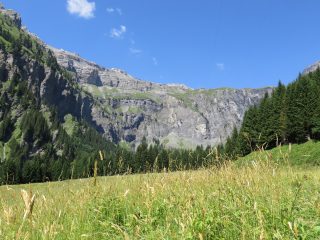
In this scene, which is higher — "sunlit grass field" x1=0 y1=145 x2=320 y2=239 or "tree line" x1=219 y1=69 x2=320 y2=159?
"tree line" x1=219 y1=69 x2=320 y2=159

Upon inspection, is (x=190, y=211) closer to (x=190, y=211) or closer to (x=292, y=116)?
(x=190, y=211)

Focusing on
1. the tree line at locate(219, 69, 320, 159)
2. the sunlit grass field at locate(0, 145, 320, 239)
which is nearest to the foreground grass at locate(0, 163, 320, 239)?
the sunlit grass field at locate(0, 145, 320, 239)

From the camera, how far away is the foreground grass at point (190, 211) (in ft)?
12.9

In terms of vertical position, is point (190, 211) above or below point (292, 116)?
below

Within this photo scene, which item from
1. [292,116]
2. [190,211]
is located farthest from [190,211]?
Result: [292,116]

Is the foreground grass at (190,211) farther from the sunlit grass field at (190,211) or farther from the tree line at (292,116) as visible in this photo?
the tree line at (292,116)

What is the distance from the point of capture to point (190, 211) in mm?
4656

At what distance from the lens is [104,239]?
4543 mm

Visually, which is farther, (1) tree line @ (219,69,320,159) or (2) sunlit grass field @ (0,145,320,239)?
(1) tree line @ (219,69,320,159)

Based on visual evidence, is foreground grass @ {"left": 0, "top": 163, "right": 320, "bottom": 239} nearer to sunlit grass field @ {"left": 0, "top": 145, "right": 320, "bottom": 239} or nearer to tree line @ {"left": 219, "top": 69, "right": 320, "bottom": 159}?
sunlit grass field @ {"left": 0, "top": 145, "right": 320, "bottom": 239}

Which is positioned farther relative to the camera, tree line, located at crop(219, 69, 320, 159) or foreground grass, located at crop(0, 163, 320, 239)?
tree line, located at crop(219, 69, 320, 159)

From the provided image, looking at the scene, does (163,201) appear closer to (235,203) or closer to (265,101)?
(235,203)

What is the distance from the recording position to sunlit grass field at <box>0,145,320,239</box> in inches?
155

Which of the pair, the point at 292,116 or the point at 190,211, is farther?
the point at 292,116
